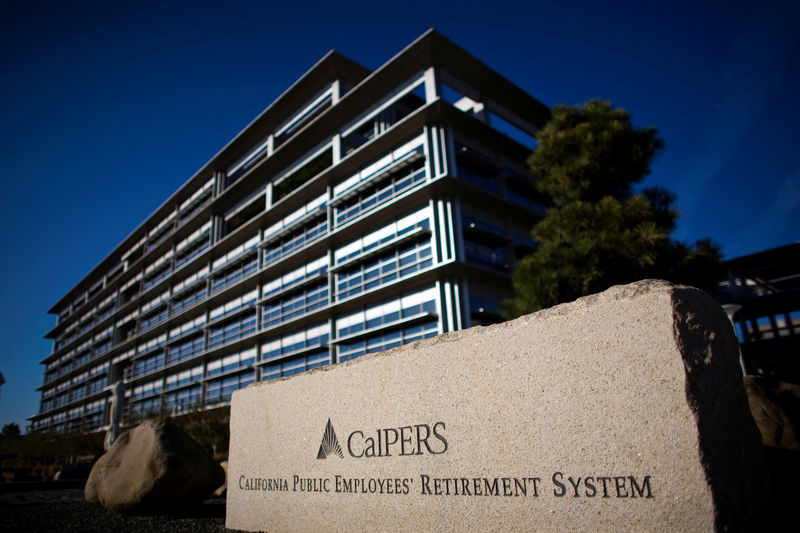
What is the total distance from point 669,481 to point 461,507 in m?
1.38

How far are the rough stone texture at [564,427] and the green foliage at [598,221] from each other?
8422mm

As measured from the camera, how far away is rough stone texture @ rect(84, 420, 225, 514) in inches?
260

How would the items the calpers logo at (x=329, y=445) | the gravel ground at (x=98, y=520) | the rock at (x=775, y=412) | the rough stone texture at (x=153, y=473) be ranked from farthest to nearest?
the rough stone texture at (x=153, y=473) → the gravel ground at (x=98, y=520) → the rock at (x=775, y=412) → the calpers logo at (x=329, y=445)

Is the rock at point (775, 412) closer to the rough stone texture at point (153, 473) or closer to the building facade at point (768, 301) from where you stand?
the rough stone texture at point (153, 473)

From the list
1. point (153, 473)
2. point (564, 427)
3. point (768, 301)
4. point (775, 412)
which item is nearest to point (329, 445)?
point (564, 427)

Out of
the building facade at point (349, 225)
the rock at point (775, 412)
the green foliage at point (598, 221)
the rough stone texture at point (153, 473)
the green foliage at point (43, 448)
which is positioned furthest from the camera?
the green foliage at point (43, 448)

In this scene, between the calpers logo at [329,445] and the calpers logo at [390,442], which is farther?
the calpers logo at [329,445]

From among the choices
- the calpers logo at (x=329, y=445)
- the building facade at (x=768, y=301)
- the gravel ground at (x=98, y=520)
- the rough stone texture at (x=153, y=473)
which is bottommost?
the gravel ground at (x=98, y=520)

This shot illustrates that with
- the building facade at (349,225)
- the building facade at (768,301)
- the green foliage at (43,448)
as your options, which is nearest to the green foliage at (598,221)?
the building facade at (349,225)

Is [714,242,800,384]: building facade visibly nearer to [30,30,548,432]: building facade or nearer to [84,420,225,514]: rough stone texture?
[30,30,548,432]: building facade

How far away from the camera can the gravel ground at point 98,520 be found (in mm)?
5734

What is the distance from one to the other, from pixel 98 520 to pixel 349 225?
1852cm

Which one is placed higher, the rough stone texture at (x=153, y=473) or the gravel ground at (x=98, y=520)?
the rough stone texture at (x=153, y=473)

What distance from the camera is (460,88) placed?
76.4ft
